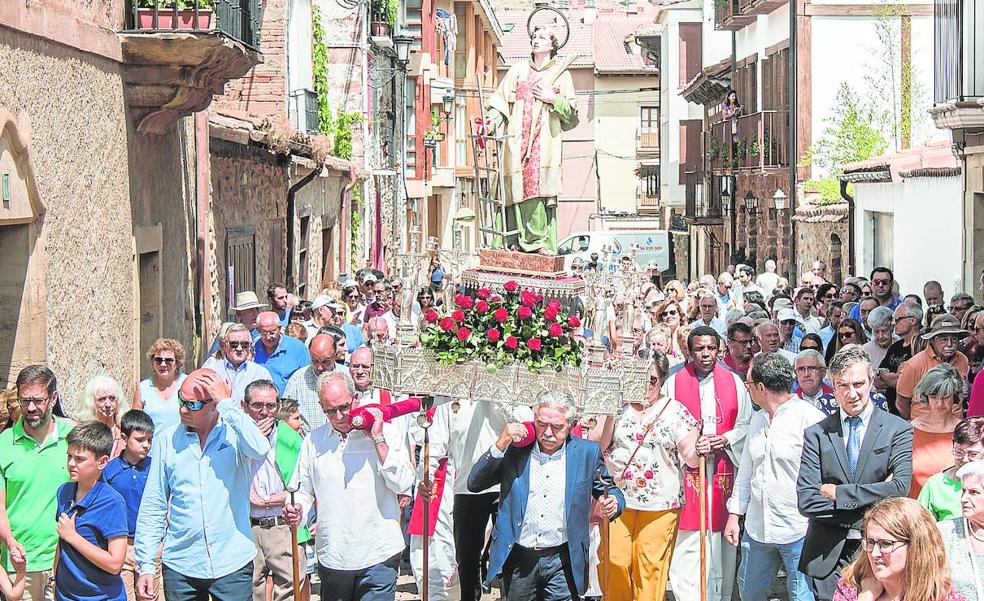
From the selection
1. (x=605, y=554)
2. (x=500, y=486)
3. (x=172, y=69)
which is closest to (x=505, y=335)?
(x=500, y=486)

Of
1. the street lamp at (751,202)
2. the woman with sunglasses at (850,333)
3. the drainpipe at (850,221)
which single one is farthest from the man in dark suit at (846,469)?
the street lamp at (751,202)

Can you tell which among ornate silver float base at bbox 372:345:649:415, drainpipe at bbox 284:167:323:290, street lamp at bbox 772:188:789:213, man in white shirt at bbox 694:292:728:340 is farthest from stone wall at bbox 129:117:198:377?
street lamp at bbox 772:188:789:213

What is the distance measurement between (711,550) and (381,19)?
22804 mm

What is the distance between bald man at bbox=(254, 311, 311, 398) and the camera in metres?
11.7

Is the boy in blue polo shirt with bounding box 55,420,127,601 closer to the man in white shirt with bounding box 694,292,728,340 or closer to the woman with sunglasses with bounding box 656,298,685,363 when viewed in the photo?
the woman with sunglasses with bounding box 656,298,685,363

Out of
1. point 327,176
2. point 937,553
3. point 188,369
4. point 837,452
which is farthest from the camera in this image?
point 327,176

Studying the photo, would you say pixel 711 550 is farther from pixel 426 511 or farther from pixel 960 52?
pixel 960 52

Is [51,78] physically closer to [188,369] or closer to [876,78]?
[188,369]

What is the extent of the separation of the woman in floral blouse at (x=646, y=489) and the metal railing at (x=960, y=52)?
9167 millimetres

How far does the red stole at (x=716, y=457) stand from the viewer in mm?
9391

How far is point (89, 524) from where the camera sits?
7.07 m

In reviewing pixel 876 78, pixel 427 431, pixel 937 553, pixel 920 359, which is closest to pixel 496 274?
pixel 427 431

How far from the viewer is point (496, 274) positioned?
10.3 metres

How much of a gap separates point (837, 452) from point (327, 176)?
18.1 m
